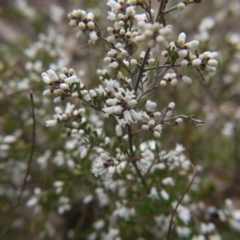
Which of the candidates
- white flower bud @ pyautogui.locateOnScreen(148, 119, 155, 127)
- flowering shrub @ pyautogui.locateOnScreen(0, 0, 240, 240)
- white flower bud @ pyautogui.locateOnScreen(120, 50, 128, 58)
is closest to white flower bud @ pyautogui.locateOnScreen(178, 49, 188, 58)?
flowering shrub @ pyautogui.locateOnScreen(0, 0, 240, 240)

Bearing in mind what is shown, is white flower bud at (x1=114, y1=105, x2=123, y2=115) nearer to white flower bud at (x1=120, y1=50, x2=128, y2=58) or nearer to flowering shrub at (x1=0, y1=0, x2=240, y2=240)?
flowering shrub at (x1=0, y1=0, x2=240, y2=240)

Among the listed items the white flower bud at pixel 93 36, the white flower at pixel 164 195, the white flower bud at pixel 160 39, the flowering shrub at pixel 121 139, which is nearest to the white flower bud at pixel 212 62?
the flowering shrub at pixel 121 139

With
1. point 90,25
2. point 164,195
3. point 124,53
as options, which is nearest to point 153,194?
point 164,195

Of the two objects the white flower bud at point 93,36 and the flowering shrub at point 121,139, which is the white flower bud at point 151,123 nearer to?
the flowering shrub at point 121,139

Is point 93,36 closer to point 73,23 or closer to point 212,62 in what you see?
point 73,23

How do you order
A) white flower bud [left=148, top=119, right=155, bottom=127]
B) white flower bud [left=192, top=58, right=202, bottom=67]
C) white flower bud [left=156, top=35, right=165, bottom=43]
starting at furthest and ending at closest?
white flower bud [left=148, top=119, right=155, bottom=127]
white flower bud [left=192, top=58, right=202, bottom=67]
white flower bud [left=156, top=35, right=165, bottom=43]

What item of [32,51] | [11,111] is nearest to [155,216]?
[11,111]

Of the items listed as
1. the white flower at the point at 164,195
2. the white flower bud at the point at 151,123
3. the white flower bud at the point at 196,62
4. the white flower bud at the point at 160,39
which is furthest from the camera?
the white flower at the point at 164,195

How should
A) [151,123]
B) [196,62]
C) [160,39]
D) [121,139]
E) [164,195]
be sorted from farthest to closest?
[164,195], [121,139], [151,123], [196,62], [160,39]
